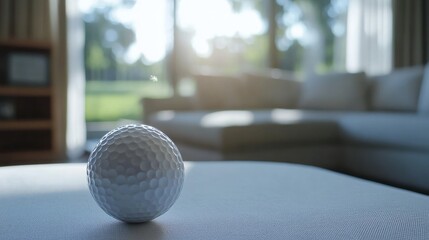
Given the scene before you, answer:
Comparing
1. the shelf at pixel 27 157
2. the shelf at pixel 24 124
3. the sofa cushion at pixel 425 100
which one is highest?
the sofa cushion at pixel 425 100

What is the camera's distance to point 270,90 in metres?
3.36

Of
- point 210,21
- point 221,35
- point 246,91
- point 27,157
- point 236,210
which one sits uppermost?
point 210,21

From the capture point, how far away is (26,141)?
3703mm

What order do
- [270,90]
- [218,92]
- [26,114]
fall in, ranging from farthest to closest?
[26,114] → [270,90] → [218,92]

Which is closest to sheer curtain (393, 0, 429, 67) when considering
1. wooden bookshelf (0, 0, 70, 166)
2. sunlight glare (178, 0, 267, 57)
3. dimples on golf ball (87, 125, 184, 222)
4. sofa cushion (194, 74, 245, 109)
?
sunlight glare (178, 0, 267, 57)

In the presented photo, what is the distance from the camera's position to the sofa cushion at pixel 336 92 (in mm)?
3145

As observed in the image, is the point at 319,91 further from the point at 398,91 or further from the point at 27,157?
the point at 27,157

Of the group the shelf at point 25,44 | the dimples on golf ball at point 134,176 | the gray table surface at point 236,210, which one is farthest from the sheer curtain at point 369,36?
the dimples on golf ball at point 134,176

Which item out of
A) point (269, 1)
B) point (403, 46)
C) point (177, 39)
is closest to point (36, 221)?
point (177, 39)

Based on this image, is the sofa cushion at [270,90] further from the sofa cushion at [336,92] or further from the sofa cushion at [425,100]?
the sofa cushion at [425,100]

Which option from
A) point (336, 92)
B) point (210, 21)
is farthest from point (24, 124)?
point (336, 92)

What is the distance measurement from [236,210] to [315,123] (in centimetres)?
190

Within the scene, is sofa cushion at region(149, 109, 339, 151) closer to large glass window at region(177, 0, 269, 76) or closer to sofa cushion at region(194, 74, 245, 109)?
sofa cushion at region(194, 74, 245, 109)

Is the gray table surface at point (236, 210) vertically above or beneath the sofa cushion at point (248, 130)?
above
